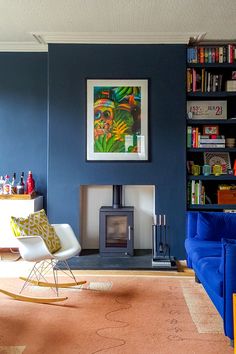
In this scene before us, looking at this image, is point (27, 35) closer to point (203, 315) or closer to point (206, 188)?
point (206, 188)

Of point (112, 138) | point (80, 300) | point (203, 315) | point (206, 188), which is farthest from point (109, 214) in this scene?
point (203, 315)

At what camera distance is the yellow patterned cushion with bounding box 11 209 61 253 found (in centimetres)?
384

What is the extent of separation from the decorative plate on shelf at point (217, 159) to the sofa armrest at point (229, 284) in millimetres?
2940

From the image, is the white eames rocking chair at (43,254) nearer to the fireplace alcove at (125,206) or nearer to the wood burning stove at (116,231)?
the wood burning stove at (116,231)

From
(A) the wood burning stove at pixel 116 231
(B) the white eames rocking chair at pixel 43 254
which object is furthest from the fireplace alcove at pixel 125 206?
(B) the white eames rocking chair at pixel 43 254

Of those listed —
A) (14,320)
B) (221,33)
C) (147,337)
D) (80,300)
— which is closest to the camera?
(147,337)

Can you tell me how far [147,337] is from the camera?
2.82 meters

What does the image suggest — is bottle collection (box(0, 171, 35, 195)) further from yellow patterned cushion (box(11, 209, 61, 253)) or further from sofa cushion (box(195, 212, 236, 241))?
sofa cushion (box(195, 212, 236, 241))

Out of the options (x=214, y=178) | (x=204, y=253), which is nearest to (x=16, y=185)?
(x=214, y=178)

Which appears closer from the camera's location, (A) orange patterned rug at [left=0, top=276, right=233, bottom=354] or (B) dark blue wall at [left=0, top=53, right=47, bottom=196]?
(A) orange patterned rug at [left=0, top=276, right=233, bottom=354]

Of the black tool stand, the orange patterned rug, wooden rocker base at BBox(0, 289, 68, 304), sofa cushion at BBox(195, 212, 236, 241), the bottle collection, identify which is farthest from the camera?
the bottle collection

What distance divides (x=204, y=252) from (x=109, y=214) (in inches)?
72.6

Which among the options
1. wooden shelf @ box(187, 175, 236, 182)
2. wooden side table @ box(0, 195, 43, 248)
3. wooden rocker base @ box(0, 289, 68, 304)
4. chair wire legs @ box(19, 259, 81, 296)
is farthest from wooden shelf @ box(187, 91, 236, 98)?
wooden rocker base @ box(0, 289, 68, 304)

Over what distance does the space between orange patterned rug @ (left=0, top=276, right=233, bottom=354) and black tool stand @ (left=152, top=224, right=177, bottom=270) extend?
0.63 metres
